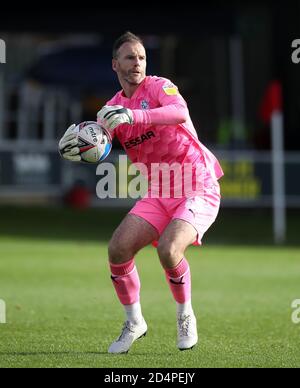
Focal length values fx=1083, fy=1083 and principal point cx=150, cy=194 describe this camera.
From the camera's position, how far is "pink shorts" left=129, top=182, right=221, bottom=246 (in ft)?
26.7

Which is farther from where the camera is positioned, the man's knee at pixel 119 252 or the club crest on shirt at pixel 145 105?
the club crest on shirt at pixel 145 105

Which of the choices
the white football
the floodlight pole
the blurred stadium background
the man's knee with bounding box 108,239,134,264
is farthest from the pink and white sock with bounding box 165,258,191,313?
the floodlight pole

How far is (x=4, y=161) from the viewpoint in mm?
19953

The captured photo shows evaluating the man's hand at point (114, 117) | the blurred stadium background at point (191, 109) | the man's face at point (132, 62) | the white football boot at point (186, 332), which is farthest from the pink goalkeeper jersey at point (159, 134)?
the blurred stadium background at point (191, 109)

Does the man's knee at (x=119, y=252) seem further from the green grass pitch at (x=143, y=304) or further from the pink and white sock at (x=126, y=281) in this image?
the green grass pitch at (x=143, y=304)

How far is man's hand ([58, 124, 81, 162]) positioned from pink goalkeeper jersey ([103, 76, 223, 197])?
53 centimetres

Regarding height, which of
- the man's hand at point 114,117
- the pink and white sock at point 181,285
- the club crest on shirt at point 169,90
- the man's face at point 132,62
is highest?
the man's face at point 132,62

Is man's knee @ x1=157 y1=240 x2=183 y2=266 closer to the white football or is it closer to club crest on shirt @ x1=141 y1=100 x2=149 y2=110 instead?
the white football

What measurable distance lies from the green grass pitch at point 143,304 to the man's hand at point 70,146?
144cm

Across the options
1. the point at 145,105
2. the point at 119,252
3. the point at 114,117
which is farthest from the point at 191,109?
the point at 114,117

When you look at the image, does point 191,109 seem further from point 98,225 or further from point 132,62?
point 132,62

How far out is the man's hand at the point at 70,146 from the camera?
7746 mm

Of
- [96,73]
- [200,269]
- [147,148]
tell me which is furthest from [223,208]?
[147,148]
